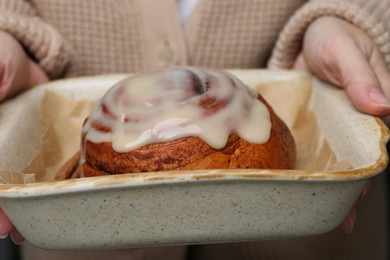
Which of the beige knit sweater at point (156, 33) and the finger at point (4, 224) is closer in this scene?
the finger at point (4, 224)

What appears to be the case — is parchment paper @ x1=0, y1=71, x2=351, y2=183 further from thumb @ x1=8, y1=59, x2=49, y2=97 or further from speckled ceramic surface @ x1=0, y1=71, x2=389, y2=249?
speckled ceramic surface @ x1=0, y1=71, x2=389, y2=249

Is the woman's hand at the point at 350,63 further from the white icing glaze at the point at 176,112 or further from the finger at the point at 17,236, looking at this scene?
the finger at the point at 17,236

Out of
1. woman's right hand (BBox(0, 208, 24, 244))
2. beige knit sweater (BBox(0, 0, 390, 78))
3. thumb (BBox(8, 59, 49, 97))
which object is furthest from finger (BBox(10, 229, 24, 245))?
beige knit sweater (BBox(0, 0, 390, 78))

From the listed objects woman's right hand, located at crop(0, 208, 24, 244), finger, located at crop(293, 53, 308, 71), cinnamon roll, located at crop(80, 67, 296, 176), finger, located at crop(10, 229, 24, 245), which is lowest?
finger, located at crop(10, 229, 24, 245)

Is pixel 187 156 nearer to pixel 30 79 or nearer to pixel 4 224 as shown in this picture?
pixel 4 224

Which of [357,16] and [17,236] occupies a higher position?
[357,16]

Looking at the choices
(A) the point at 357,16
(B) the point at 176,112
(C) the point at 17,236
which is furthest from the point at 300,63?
(C) the point at 17,236

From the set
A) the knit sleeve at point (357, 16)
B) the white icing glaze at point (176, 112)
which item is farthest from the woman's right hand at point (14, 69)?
the knit sleeve at point (357, 16)
